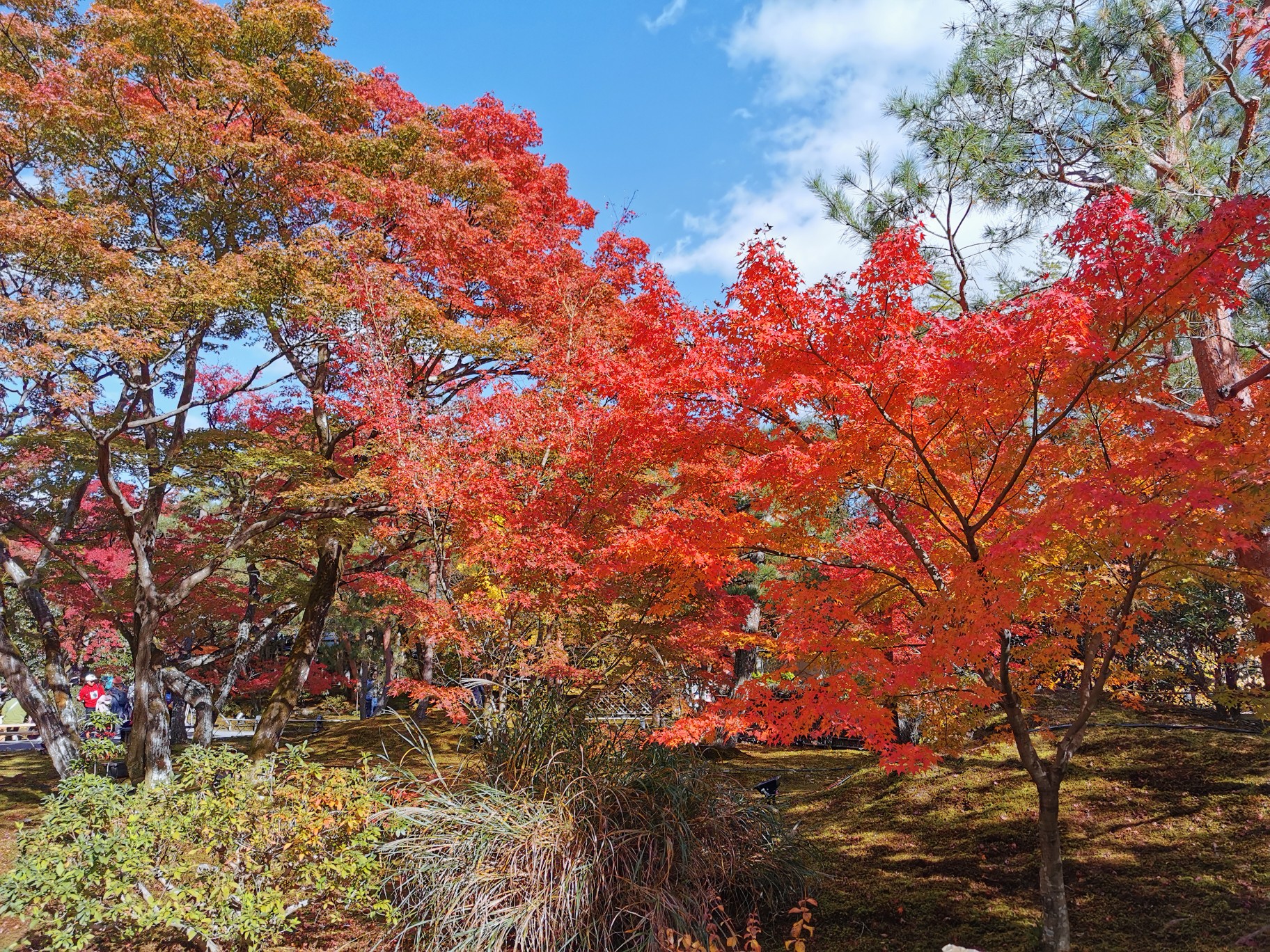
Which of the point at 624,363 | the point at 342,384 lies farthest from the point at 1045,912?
the point at 342,384

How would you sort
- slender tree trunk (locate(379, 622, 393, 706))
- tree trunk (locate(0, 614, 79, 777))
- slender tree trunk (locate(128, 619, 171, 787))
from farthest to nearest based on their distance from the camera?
slender tree trunk (locate(379, 622, 393, 706)) < slender tree trunk (locate(128, 619, 171, 787)) < tree trunk (locate(0, 614, 79, 777))

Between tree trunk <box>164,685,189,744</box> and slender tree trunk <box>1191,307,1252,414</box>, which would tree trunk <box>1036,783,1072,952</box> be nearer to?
slender tree trunk <box>1191,307,1252,414</box>

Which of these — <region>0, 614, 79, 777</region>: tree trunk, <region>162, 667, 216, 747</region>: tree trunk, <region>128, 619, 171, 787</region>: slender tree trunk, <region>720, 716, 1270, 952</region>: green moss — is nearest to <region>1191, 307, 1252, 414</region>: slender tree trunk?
<region>720, 716, 1270, 952</region>: green moss

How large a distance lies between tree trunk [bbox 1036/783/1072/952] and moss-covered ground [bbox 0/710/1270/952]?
10.5 inches

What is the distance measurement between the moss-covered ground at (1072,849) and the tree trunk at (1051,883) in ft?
0.88

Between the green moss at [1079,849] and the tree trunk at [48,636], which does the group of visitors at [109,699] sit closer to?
the tree trunk at [48,636]

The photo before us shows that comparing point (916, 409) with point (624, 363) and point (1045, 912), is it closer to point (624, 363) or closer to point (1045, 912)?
point (624, 363)

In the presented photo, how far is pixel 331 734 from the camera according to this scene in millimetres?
15031

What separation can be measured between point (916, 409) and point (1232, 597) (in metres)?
7.86

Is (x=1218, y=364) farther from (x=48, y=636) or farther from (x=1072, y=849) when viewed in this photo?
(x=48, y=636)

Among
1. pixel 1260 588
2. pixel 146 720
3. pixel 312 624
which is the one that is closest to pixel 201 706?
pixel 146 720

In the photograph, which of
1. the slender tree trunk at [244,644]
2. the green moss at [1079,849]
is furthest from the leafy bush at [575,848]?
the slender tree trunk at [244,644]

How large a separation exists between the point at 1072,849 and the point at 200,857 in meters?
7.20

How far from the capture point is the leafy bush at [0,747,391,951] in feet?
14.5
